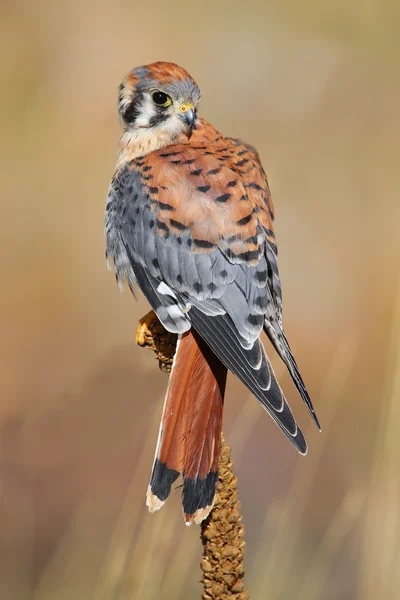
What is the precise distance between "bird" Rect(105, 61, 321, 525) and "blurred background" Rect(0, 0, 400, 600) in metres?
0.45

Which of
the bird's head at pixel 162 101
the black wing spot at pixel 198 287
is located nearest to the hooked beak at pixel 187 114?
the bird's head at pixel 162 101

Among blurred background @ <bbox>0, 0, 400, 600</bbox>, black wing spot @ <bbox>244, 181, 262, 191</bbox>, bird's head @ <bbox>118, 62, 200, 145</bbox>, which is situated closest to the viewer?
black wing spot @ <bbox>244, 181, 262, 191</bbox>

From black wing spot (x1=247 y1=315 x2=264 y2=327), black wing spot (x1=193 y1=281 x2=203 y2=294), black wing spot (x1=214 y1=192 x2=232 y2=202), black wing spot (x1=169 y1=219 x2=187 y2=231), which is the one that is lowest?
black wing spot (x1=247 y1=315 x2=264 y2=327)

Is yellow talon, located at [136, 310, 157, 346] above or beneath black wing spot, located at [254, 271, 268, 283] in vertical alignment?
beneath

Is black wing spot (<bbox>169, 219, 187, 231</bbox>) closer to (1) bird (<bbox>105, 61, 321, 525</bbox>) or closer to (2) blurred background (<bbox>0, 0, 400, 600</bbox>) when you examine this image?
(1) bird (<bbox>105, 61, 321, 525</bbox>)

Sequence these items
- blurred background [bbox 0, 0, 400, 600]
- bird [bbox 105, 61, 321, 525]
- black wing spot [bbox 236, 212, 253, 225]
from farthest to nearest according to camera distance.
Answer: blurred background [bbox 0, 0, 400, 600] → black wing spot [bbox 236, 212, 253, 225] → bird [bbox 105, 61, 321, 525]

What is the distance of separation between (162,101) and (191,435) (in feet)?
3.97

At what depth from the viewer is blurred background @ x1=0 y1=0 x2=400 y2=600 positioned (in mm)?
2887

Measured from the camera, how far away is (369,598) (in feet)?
7.67

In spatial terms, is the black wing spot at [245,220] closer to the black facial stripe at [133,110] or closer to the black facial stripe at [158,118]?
the black facial stripe at [158,118]

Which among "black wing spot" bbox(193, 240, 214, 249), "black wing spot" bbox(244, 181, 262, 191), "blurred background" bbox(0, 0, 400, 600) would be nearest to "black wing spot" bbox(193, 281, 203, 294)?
"black wing spot" bbox(193, 240, 214, 249)

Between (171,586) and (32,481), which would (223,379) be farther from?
(32,481)

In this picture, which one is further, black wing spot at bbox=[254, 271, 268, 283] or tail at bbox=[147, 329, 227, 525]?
black wing spot at bbox=[254, 271, 268, 283]

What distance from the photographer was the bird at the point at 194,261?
2.00 m
